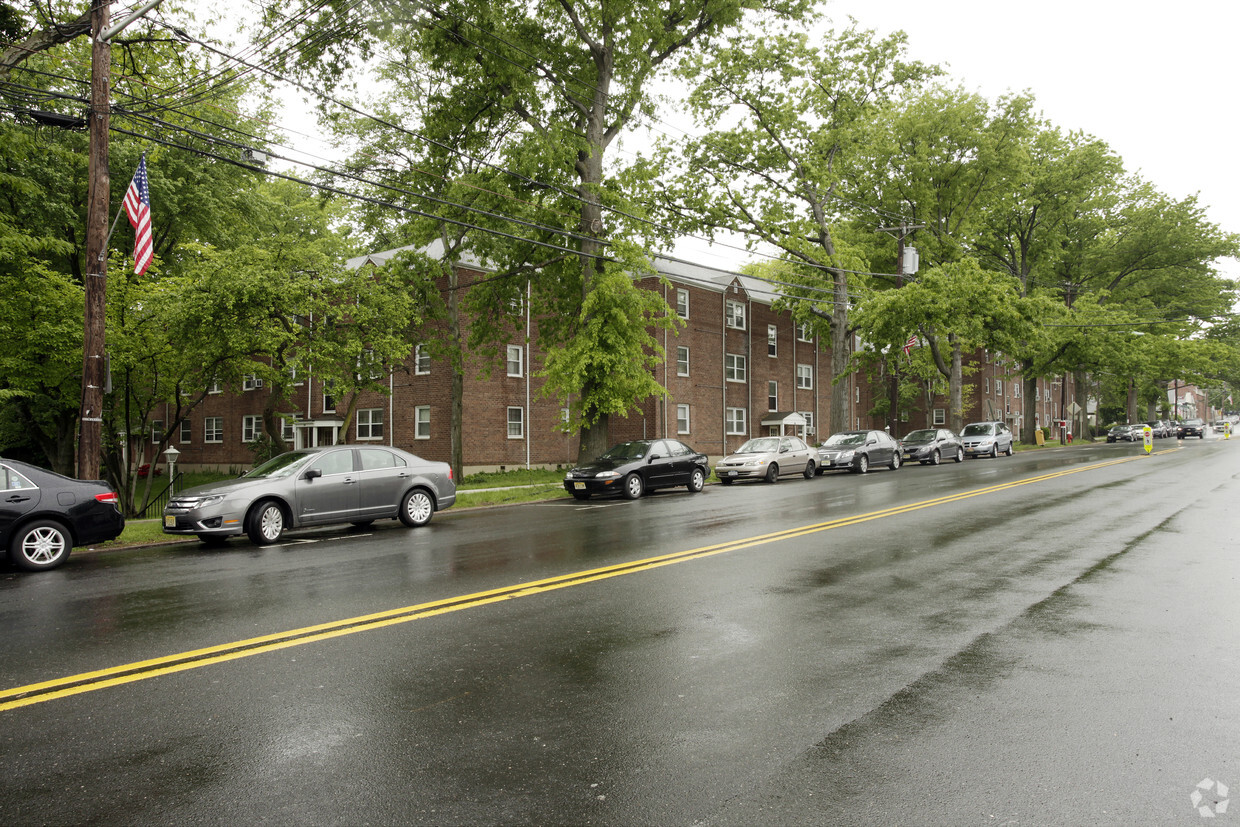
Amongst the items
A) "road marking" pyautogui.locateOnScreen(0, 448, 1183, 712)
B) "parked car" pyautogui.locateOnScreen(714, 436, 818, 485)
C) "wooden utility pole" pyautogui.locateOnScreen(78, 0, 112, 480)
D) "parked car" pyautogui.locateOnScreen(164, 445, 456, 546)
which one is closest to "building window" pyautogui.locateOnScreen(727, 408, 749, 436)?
"parked car" pyautogui.locateOnScreen(714, 436, 818, 485)

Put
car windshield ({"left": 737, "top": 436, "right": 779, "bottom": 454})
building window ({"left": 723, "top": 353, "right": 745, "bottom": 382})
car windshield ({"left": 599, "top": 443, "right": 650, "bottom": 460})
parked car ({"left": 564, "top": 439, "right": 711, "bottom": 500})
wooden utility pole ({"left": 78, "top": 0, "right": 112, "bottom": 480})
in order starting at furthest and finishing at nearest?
building window ({"left": 723, "top": 353, "right": 745, "bottom": 382}) < car windshield ({"left": 737, "top": 436, "right": 779, "bottom": 454}) < car windshield ({"left": 599, "top": 443, "right": 650, "bottom": 460}) < parked car ({"left": 564, "top": 439, "right": 711, "bottom": 500}) < wooden utility pole ({"left": 78, "top": 0, "right": 112, "bottom": 480})

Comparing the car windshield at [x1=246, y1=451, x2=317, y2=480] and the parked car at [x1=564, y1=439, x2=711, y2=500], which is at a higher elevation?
the car windshield at [x1=246, y1=451, x2=317, y2=480]

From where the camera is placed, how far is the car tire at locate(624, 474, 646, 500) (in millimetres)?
19323

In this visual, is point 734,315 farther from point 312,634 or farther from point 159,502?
point 312,634

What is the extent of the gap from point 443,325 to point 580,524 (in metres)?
16.3

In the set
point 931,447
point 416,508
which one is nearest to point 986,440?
point 931,447

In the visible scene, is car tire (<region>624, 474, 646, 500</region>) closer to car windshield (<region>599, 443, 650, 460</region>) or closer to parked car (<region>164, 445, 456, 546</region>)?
car windshield (<region>599, 443, 650, 460</region>)

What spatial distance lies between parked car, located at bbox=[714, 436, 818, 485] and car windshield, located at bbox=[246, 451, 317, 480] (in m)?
14.3

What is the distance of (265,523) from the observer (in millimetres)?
11781

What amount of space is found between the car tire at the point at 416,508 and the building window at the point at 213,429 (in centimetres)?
3318

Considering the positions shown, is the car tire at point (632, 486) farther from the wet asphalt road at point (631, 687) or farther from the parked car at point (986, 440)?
the parked car at point (986, 440)

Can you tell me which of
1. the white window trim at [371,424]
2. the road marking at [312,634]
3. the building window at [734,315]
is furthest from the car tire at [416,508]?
the building window at [734,315]

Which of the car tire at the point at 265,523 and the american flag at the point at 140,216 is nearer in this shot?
the car tire at the point at 265,523

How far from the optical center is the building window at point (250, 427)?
39.9 meters
